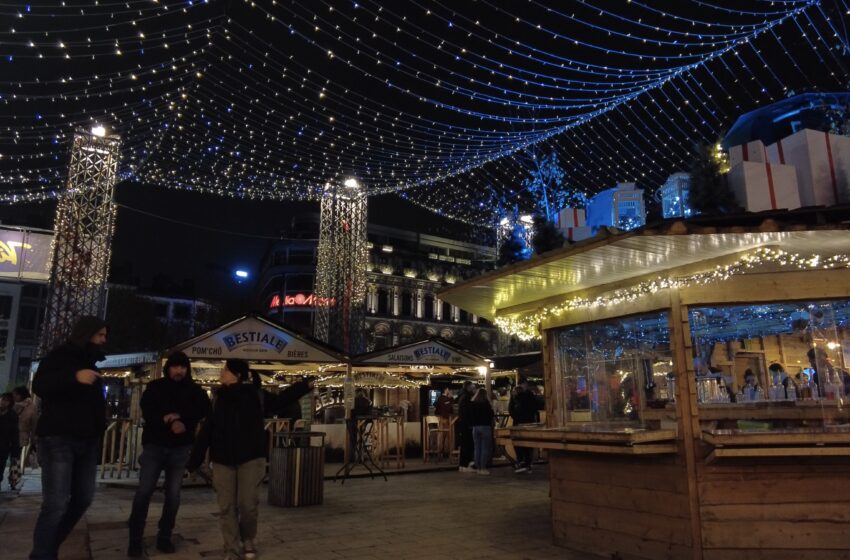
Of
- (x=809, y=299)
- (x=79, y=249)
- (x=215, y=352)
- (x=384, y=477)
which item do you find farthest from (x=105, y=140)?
(x=809, y=299)

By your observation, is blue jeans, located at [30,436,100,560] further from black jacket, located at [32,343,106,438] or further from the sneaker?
the sneaker

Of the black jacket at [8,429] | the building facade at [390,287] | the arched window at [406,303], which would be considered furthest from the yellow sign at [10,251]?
the arched window at [406,303]

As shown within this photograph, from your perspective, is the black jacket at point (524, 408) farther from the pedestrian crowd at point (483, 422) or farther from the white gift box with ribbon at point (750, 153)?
the white gift box with ribbon at point (750, 153)

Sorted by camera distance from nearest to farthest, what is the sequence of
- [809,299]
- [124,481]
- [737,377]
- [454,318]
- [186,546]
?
[809,299], [186,546], [737,377], [124,481], [454,318]

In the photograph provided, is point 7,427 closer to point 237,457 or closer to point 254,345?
point 254,345

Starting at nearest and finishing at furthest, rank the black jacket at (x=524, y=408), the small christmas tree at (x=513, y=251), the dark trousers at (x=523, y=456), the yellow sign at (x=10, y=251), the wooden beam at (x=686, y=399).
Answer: the wooden beam at (x=686, y=399), the small christmas tree at (x=513, y=251), the black jacket at (x=524, y=408), the dark trousers at (x=523, y=456), the yellow sign at (x=10, y=251)

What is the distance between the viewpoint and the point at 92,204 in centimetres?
1605

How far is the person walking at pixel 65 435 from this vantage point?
3.74 metres

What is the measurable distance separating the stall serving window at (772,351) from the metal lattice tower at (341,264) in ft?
60.6

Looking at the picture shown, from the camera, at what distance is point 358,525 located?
6340 mm

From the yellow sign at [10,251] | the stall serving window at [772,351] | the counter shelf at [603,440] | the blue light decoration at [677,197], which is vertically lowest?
the counter shelf at [603,440]

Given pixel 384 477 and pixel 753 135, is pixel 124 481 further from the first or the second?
pixel 753 135

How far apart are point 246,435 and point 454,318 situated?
58365 mm

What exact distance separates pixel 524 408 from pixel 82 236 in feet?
41.8
